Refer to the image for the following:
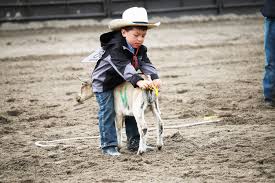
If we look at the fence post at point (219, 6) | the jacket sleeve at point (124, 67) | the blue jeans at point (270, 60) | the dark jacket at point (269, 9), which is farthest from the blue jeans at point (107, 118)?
the fence post at point (219, 6)

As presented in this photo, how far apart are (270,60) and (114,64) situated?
2.86 metres

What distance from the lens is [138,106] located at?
4684 millimetres

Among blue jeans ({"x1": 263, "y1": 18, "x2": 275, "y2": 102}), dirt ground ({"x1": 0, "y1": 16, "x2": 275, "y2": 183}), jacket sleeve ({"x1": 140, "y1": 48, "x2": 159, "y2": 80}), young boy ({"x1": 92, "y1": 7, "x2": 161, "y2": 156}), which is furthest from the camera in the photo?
blue jeans ({"x1": 263, "y1": 18, "x2": 275, "y2": 102})

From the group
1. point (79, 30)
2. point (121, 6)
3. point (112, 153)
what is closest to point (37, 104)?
point (112, 153)

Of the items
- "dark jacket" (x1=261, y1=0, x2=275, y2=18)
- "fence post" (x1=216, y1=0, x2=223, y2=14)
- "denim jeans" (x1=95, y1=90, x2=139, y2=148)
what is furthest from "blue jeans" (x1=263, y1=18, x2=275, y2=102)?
"fence post" (x1=216, y1=0, x2=223, y2=14)

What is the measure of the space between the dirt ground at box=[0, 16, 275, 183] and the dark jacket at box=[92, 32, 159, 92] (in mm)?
699

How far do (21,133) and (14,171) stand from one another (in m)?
1.38

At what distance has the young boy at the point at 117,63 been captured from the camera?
4691 mm

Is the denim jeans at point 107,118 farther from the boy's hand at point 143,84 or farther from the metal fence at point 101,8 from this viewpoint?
the metal fence at point 101,8

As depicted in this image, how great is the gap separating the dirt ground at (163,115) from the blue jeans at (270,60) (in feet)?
0.68

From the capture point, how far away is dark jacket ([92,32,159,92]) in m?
4.69

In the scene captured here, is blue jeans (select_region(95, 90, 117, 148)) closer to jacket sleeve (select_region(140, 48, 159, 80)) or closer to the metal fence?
jacket sleeve (select_region(140, 48, 159, 80))

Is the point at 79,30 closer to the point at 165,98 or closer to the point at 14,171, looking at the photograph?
the point at 165,98

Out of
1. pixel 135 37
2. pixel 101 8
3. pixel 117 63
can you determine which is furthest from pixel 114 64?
pixel 101 8
